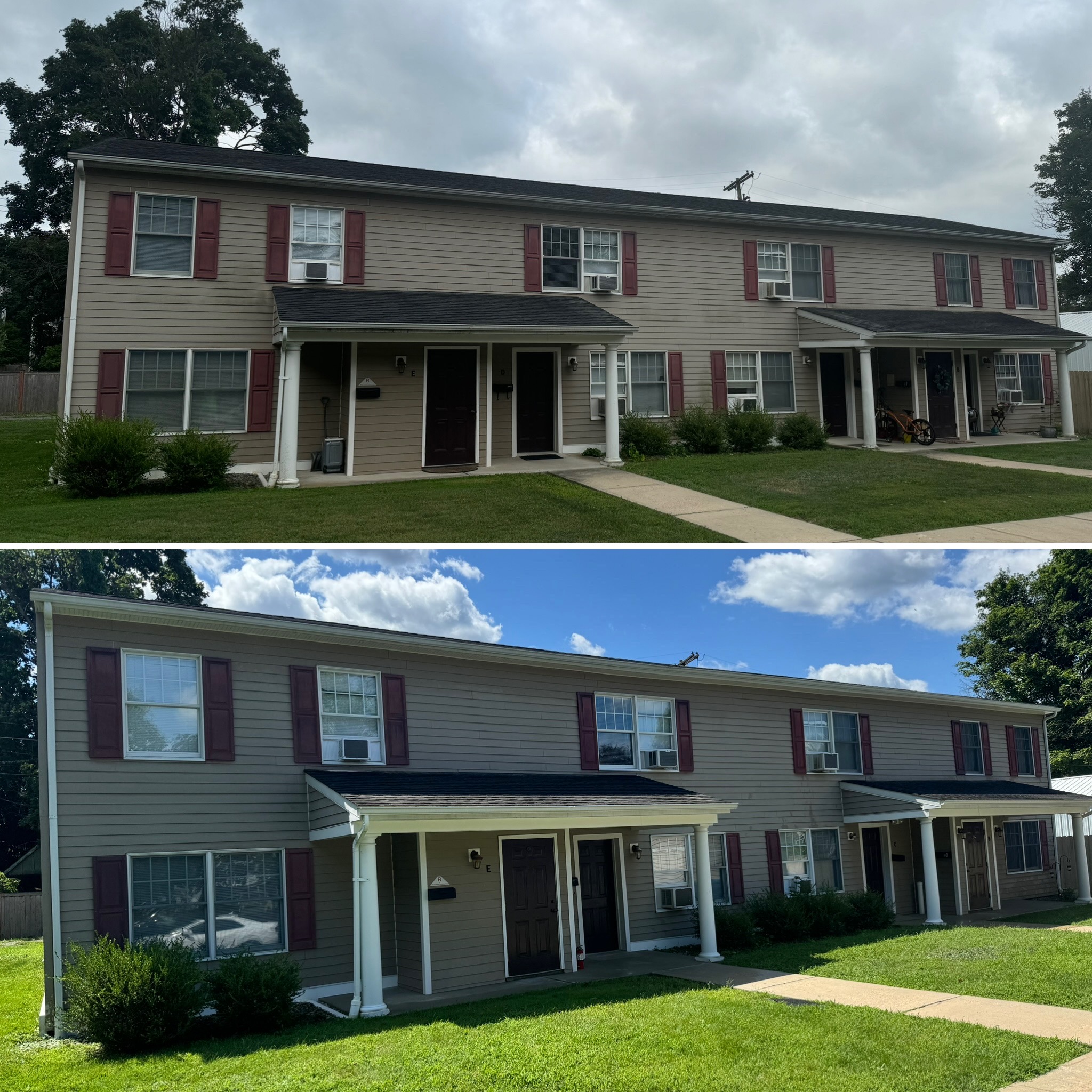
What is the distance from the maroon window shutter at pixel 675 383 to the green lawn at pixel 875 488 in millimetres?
2008

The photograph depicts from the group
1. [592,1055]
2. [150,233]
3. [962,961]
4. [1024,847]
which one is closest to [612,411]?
[150,233]

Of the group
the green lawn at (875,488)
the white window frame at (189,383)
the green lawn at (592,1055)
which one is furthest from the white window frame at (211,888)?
the green lawn at (875,488)

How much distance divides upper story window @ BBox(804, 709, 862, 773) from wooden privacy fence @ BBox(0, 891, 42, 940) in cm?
1618

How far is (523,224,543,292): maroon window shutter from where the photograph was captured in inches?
795

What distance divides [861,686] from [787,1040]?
1087 centimetres

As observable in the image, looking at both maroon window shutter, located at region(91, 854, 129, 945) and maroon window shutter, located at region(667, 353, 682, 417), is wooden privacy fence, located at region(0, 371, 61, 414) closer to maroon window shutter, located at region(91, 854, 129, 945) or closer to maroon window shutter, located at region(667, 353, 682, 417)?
maroon window shutter, located at region(667, 353, 682, 417)

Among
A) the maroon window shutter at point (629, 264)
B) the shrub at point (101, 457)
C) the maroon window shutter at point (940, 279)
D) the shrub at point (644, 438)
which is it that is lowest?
the shrub at point (101, 457)

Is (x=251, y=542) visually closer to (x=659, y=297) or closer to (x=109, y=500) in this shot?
(x=109, y=500)

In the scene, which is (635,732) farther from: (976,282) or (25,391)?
(25,391)

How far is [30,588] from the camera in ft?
110

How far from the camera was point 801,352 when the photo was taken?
23.1 metres

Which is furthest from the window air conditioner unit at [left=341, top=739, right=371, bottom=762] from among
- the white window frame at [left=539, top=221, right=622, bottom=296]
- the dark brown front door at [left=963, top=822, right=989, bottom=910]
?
the dark brown front door at [left=963, top=822, right=989, bottom=910]

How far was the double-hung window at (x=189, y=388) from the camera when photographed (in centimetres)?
1702

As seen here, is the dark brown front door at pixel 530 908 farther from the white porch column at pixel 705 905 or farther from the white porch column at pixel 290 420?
the white porch column at pixel 290 420
